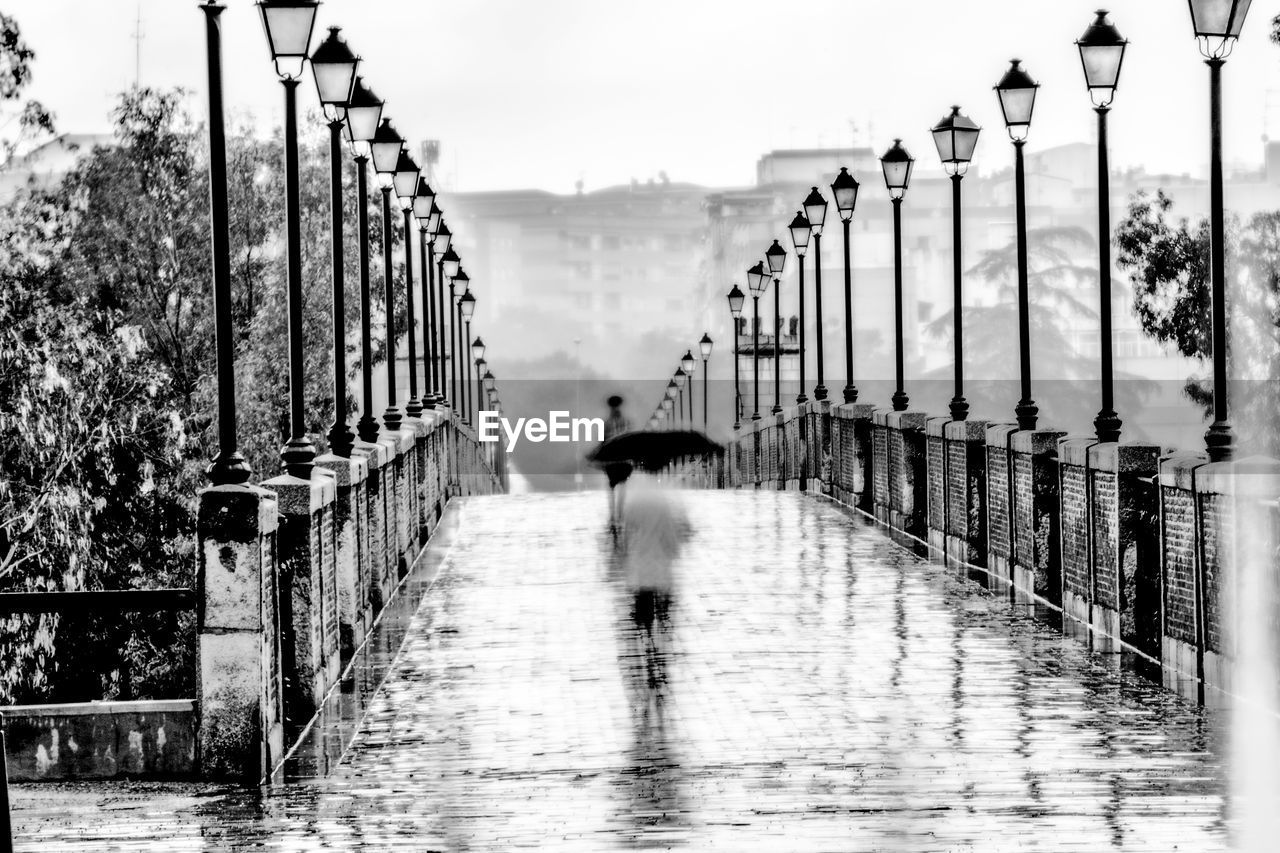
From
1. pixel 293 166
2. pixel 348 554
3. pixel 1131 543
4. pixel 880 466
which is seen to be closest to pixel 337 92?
pixel 293 166

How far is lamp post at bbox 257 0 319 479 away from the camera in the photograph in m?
12.8

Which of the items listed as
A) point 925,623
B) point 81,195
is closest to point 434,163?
point 81,195

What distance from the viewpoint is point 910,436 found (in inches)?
907

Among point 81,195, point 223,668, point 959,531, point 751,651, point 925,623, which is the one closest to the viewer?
point 223,668

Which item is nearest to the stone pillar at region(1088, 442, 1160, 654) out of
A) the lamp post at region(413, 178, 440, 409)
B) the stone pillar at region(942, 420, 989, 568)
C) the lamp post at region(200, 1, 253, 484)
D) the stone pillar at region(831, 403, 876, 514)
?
the stone pillar at region(942, 420, 989, 568)

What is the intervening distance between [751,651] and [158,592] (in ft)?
17.7

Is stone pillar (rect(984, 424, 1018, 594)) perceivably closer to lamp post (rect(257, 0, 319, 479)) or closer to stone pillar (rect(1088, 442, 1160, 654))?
stone pillar (rect(1088, 442, 1160, 654))

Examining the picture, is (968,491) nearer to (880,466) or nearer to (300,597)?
(880,466)

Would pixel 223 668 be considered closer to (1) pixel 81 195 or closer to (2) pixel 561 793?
(2) pixel 561 793

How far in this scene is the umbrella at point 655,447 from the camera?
502 inches

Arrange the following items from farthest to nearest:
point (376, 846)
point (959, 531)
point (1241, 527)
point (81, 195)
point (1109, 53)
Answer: point (81, 195) < point (959, 531) < point (1109, 53) < point (1241, 527) < point (376, 846)

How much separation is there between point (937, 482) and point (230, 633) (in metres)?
12.6

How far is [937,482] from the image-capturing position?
21266 millimetres

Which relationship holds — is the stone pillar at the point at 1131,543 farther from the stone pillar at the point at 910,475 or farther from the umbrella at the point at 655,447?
the stone pillar at the point at 910,475
